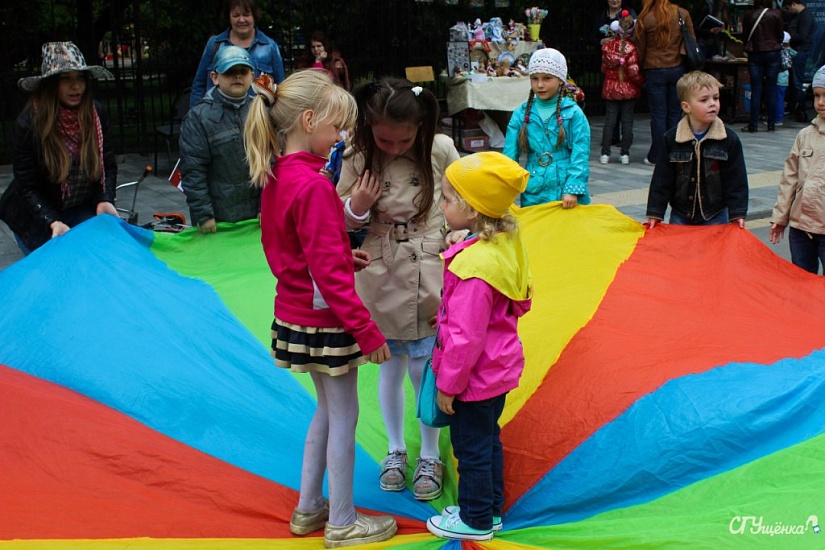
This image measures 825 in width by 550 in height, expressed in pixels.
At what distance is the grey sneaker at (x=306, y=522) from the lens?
2934 mm

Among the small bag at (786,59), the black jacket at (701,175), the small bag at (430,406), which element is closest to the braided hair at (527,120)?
the black jacket at (701,175)

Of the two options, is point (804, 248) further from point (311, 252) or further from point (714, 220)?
point (311, 252)

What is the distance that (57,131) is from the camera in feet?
15.5

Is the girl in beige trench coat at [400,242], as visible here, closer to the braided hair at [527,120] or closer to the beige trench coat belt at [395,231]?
the beige trench coat belt at [395,231]

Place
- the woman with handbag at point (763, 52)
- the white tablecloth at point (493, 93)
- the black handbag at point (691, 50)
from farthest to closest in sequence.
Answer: the woman with handbag at point (763, 52)
the white tablecloth at point (493, 93)
the black handbag at point (691, 50)

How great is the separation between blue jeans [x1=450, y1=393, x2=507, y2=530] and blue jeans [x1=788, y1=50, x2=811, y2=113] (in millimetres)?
12870

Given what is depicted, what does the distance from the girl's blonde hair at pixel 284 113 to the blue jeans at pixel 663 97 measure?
8.32m

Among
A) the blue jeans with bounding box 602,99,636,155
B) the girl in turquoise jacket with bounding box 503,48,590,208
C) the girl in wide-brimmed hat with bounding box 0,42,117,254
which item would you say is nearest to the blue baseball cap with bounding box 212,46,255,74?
the girl in wide-brimmed hat with bounding box 0,42,117,254

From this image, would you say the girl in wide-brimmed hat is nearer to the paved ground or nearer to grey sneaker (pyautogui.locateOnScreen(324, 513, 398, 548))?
the paved ground

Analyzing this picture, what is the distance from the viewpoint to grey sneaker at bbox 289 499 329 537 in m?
2.93

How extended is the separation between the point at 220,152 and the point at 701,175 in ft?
8.28

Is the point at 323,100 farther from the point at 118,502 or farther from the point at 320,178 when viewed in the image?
the point at 118,502

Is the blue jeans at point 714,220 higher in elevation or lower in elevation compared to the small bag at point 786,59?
lower

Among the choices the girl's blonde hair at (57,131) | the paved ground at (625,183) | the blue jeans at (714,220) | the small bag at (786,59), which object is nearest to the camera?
the girl's blonde hair at (57,131)
